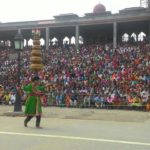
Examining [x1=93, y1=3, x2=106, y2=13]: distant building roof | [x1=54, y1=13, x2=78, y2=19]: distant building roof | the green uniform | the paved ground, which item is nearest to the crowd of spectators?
[x1=54, y1=13, x2=78, y2=19]: distant building roof

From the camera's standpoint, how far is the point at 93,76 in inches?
1149

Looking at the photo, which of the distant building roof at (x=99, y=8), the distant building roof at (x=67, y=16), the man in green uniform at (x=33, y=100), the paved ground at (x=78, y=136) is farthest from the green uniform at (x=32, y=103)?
the distant building roof at (x=99, y=8)

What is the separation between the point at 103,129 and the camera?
13.5 metres

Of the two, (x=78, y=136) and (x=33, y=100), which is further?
(x=33, y=100)

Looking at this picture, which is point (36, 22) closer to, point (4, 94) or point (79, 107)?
point (4, 94)

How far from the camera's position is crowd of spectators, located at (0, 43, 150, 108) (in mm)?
25094

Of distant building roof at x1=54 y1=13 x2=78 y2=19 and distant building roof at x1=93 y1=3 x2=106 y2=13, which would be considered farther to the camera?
distant building roof at x1=93 y1=3 x2=106 y2=13

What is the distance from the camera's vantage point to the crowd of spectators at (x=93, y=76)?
82.3 ft

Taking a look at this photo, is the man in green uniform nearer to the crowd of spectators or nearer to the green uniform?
the green uniform

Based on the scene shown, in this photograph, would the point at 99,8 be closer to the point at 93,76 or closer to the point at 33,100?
the point at 93,76

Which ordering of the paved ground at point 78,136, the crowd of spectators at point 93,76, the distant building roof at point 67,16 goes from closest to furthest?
the paved ground at point 78,136
the crowd of spectators at point 93,76
the distant building roof at point 67,16

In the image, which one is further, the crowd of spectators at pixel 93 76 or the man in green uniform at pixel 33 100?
Answer: the crowd of spectators at pixel 93 76

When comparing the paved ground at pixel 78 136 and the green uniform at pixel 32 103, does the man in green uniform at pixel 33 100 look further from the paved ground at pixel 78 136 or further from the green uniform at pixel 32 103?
the paved ground at pixel 78 136

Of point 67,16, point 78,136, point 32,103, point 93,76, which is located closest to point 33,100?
point 32,103
